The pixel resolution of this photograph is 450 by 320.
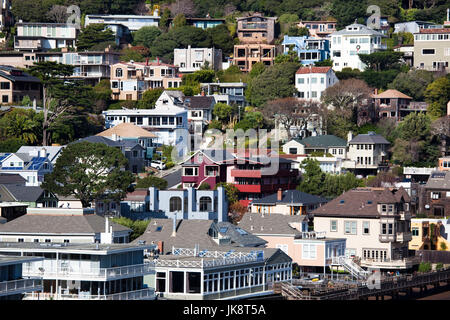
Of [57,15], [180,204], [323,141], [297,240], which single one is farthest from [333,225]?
[57,15]

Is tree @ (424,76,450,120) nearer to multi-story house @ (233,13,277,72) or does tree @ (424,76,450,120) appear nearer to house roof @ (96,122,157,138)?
multi-story house @ (233,13,277,72)

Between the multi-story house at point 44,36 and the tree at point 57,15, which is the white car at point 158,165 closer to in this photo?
the multi-story house at point 44,36

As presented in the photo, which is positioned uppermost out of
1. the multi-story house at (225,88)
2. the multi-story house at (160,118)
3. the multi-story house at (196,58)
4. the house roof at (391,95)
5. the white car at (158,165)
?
the multi-story house at (196,58)

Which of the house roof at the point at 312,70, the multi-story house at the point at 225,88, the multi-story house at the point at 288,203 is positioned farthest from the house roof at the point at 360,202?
the multi-story house at the point at 225,88

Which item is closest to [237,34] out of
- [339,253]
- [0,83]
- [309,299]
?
[0,83]

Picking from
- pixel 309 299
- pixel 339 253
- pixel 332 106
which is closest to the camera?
pixel 309 299

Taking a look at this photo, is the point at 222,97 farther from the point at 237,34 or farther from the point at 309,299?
the point at 309,299
